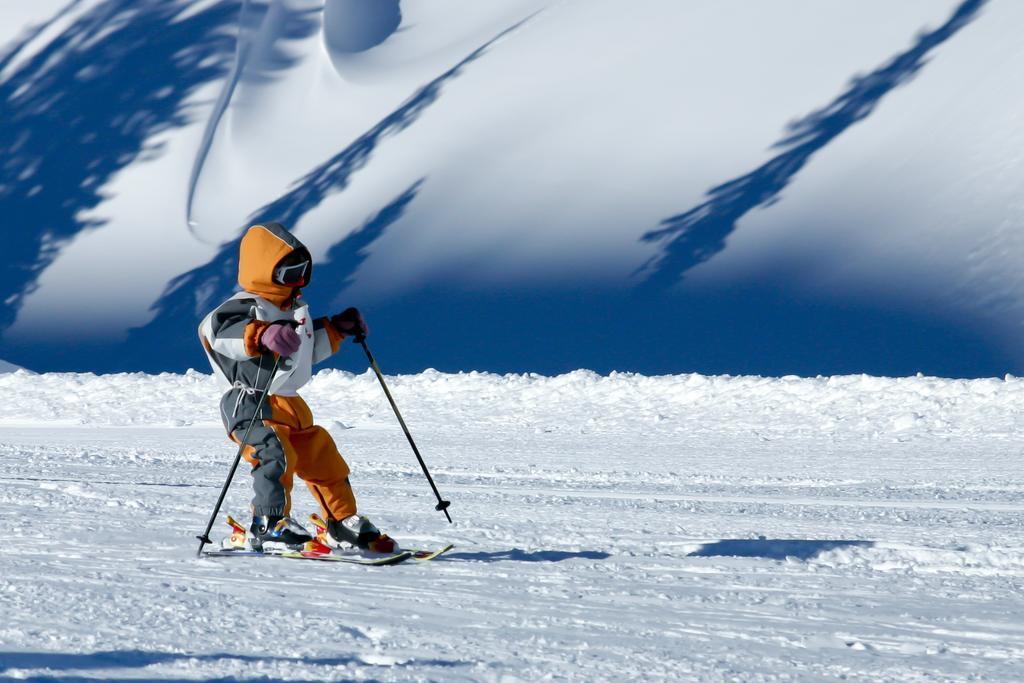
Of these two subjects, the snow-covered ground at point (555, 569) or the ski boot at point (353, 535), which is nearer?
the snow-covered ground at point (555, 569)

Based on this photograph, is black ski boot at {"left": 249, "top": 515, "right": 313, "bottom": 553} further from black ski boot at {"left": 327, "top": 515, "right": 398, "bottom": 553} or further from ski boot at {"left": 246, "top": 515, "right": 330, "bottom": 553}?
black ski boot at {"left": 327, "top": 515, "right": 398, "bottom": 553}

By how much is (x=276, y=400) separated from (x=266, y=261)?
0.52 meters

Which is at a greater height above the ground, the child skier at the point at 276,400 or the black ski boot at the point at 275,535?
the child skier at the point at 276,400

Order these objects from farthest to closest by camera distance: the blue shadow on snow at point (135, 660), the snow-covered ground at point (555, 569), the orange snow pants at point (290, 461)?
the orange snow pants at point (290, 461)
the snow-covered ground at point (555, 569)
the blue shadow on snow at point (135, 660)

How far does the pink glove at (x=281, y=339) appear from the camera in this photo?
4625mm

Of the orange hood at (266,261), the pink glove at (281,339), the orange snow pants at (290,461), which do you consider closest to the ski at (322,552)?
the orange snow pants at (290,461)

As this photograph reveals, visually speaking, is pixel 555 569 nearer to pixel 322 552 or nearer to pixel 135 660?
pixel 322 552

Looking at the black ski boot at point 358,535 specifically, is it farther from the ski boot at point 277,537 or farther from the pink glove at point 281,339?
the pink glove at point 281,339

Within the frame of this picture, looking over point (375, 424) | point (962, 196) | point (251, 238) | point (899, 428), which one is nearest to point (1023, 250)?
point (962, 196)

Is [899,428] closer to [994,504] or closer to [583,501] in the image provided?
[994,504]

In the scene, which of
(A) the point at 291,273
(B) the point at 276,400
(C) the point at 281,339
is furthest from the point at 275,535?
(A) the point at 291,273

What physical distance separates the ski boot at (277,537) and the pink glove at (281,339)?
2.11 feet

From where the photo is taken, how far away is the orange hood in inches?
194

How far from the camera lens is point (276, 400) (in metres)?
4.90
